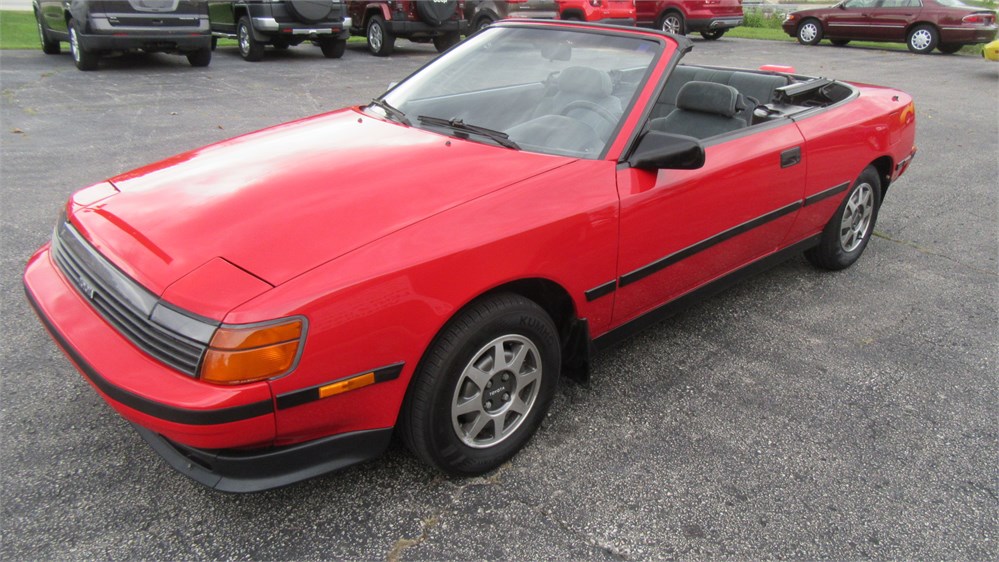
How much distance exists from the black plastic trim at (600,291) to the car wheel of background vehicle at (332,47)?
11346 mm

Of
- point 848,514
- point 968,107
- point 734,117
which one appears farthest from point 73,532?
point 968,107

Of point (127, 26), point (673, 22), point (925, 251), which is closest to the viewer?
point (925, 251)

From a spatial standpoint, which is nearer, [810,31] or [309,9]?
[309,9]

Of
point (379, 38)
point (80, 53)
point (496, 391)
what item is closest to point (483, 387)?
point (496, 391)

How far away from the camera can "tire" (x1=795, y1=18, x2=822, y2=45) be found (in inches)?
691

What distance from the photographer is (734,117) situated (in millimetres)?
3672

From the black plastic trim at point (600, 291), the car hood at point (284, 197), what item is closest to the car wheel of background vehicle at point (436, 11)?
the car hood at point (284, 197)

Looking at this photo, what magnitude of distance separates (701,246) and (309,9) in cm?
1046

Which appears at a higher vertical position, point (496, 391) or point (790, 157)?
point (790, 157)

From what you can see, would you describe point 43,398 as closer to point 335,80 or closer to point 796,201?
point 796,201

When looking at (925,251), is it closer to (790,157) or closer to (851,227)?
(851,227)

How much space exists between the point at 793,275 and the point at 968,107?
7811 millimetres

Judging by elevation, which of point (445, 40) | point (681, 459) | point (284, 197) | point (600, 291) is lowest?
point (681, 459)

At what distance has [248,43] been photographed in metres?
12.0
